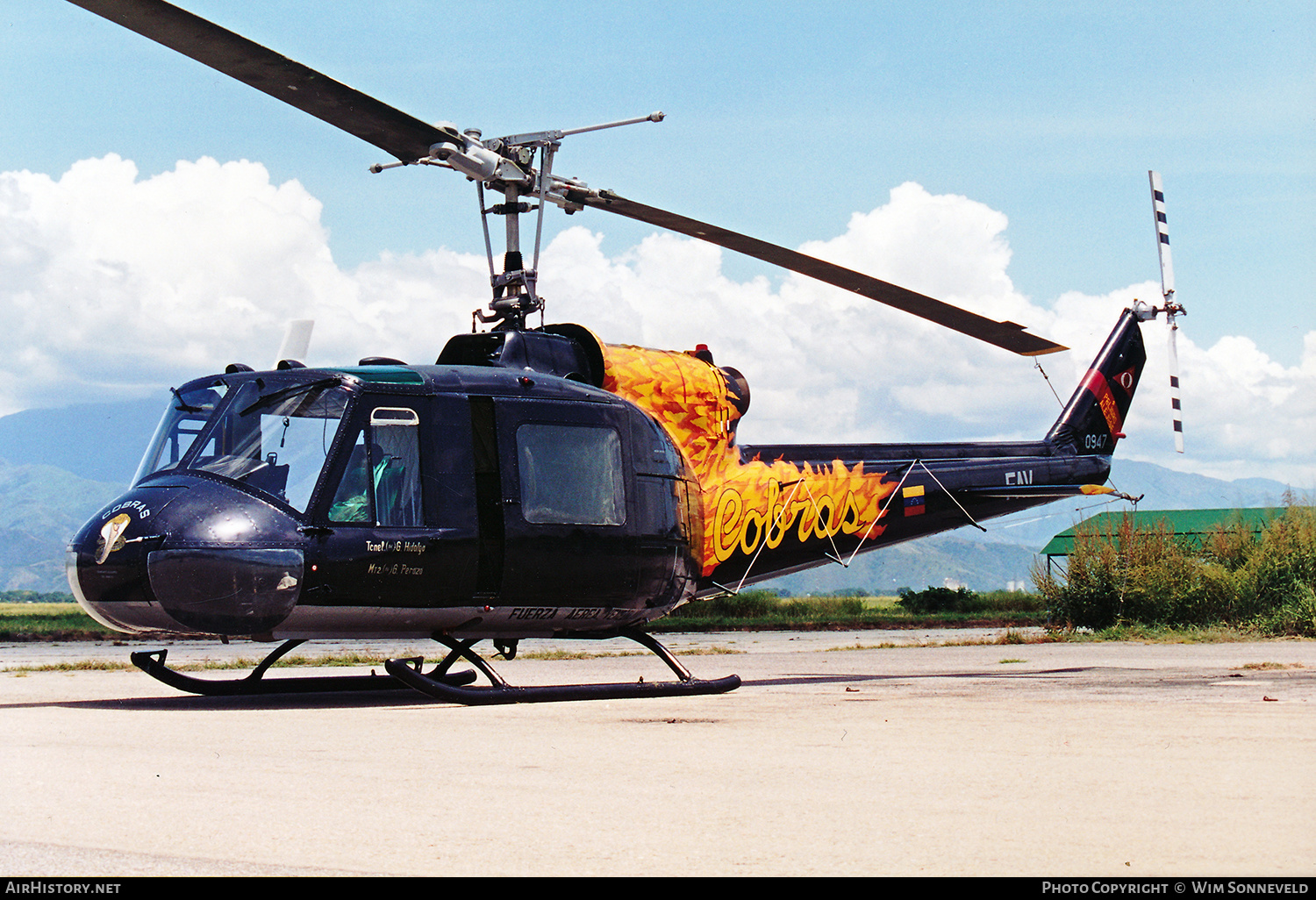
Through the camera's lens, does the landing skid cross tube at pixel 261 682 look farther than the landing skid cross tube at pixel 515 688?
Yes

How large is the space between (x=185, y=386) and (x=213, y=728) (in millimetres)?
3689

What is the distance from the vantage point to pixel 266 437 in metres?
10.6

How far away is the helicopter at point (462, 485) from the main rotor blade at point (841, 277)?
0.03 metres

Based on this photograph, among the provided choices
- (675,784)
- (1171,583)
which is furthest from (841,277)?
(1171,583)

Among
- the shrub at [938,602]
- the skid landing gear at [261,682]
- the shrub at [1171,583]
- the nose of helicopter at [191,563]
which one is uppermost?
the nose of helicopter at [191,563]

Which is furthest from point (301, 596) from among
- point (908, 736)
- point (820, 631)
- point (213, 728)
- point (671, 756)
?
point (820, 631)

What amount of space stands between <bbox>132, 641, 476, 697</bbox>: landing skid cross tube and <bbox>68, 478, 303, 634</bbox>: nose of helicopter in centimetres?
136

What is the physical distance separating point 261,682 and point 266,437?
3.18 meters

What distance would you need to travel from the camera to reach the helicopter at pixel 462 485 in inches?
392

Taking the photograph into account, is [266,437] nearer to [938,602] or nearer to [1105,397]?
[1105,397]

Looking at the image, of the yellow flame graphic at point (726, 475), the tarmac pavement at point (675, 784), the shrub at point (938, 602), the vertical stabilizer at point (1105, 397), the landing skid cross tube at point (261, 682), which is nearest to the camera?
the tarmac pavement at point (675, 784)

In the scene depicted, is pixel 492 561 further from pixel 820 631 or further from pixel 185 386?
pixel 820 631
